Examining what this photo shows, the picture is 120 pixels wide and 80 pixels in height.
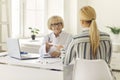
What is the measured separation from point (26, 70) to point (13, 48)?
318mm

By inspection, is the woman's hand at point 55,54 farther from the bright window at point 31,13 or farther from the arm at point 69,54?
the bright window at point 31,13

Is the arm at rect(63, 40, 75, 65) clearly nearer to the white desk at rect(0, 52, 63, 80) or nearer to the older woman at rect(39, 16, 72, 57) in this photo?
the white desk at rect(0, 52, 63, 80)

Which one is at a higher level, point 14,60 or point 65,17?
point 65,17

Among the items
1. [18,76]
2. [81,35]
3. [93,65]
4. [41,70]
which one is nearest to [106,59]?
[93,65]

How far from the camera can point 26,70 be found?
8.69 ft

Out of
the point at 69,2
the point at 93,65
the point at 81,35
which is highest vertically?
the point at 69,2

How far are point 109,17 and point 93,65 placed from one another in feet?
11.2

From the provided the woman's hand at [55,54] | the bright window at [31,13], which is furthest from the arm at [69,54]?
the bright window at [31,13]

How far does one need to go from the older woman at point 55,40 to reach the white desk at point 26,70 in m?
0.35

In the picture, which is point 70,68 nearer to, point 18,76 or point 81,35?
point 81,35

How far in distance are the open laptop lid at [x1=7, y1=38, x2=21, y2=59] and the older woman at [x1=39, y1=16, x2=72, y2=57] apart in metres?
0.31

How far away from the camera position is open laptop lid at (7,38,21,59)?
270cm

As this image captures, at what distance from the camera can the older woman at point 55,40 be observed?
9.84 feet

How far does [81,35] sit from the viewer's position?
2209 millimetres
